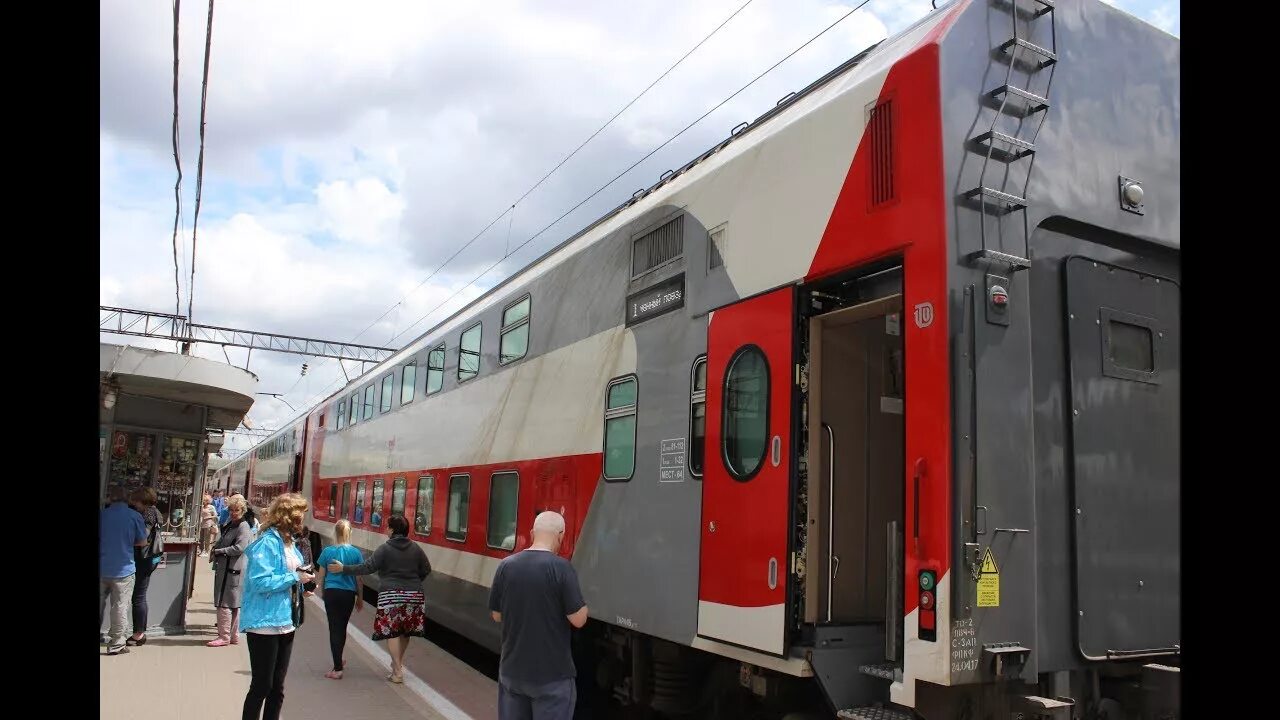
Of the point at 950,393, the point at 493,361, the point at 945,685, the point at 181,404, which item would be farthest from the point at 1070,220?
the point at 181,404

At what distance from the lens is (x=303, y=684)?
27.8ft

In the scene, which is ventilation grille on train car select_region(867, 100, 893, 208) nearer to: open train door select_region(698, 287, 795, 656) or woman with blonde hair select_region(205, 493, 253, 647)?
open train door select_region(698, 287, 795, 656)

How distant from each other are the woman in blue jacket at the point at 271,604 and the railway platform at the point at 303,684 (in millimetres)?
1608

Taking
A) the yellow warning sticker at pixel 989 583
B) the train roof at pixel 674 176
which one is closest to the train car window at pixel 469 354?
the train roof at pixel 674 176

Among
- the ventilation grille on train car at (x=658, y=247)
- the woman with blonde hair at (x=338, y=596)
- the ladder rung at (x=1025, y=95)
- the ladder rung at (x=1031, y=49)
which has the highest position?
the ladder rung at (x=1031, y=49)

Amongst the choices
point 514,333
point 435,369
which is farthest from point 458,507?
point 435,369

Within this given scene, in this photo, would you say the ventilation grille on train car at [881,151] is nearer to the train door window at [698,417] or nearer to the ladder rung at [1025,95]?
the ladder rung at [1025,95]

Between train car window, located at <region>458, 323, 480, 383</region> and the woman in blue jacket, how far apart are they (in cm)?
421

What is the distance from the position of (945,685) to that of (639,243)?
387 cm

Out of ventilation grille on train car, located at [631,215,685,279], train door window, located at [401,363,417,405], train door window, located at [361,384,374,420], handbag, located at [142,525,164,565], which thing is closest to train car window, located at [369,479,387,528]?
train door window, located at [361,384,374,420]

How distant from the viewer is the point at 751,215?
545 centimetres

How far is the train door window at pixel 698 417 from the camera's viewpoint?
18.6ft

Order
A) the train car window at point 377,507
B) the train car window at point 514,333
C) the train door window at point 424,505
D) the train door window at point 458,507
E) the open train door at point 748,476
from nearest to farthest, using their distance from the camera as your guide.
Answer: the open train door at point 748,476
the train car window at point 514,333
the train door window at point 458,507
the train door window at point 424,505
the train car window at point 377,507

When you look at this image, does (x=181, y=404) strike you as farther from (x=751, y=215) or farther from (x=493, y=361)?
(x=751, y=215)
